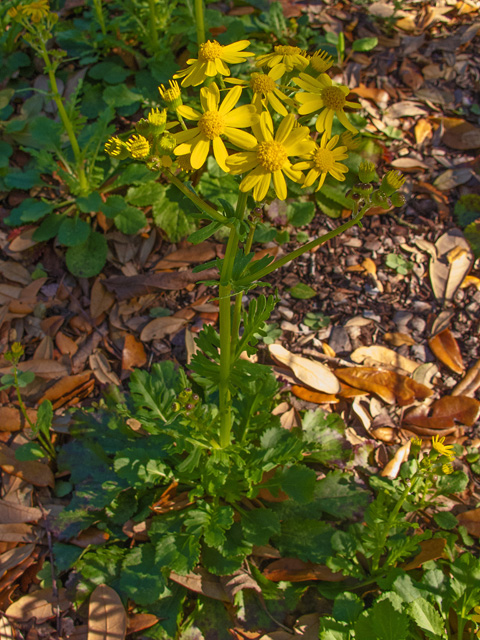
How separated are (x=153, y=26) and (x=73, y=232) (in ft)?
5.68

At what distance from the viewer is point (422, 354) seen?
341cm

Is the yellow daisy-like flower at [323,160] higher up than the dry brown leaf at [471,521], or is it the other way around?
the yellow daisy-like flower at [323,160]

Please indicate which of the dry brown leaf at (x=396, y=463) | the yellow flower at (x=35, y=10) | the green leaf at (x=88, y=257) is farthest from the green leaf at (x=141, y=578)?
the yellow flower at (x=35, y=10)

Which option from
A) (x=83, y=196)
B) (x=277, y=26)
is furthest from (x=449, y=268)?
(x=83, y=196)

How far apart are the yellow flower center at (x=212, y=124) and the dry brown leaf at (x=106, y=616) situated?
219cm

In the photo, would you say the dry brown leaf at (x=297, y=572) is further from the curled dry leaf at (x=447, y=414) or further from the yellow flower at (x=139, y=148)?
the yellow flower at (x=139, y=148)

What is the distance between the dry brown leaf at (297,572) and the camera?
2.67m

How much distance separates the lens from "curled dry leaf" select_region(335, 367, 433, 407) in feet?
10.6

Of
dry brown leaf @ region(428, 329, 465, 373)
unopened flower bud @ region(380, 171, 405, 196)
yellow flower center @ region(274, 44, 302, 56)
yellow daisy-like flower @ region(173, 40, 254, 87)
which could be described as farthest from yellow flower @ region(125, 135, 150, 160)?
dry brown leaf @ region(428, 329, 465, 373)

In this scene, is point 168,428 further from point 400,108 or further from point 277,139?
point 400,108

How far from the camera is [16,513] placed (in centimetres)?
283

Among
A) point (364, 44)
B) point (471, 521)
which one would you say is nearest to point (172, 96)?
point (471, 521)

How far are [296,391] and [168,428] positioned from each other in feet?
3.09

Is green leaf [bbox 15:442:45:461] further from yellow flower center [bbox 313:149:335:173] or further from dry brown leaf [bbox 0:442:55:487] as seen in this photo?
yellow flower center [bbox 313:149:335:173]
